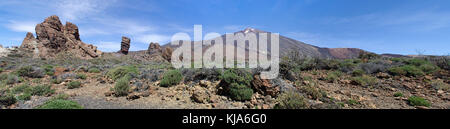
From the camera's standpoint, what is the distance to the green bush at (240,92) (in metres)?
4.84

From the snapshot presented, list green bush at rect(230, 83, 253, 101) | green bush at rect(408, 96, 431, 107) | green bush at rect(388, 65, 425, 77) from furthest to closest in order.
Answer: green bush at rect(388, 65, 425, 77)
green bush at rect(230, 83, 253, 101)
green bush at rect(408, 96, 431, 107)

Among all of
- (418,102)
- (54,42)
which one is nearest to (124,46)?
(54,42)

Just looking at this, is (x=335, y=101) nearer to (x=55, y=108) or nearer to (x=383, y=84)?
(x=383, y=84)

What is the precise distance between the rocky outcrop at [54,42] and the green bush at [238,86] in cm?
3855

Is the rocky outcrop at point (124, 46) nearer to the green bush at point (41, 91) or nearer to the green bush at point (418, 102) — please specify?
the green bush at point (41, 91)

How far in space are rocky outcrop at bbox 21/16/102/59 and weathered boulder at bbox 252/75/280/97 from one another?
3921cm

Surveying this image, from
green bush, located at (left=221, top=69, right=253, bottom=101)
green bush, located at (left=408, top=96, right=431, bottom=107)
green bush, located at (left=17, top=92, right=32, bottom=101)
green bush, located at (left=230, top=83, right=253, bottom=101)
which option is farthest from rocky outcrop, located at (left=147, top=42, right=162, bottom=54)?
green bush, located at (left=408, top=96, right=431, bottom=107)

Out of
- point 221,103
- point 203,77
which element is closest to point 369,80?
point 221,103

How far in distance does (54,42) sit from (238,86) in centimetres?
4404

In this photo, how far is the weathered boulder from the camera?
194 inches

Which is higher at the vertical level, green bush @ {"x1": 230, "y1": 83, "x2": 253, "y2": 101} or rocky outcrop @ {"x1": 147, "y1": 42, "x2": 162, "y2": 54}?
rocky outcrop @ {"x1": 147, "y1": 42, "x2": 162, "y2": 54}

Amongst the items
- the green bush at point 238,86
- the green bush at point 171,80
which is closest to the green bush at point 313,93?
the green bush at point 238,86

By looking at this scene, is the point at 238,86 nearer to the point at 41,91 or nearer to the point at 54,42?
the point at 41,91

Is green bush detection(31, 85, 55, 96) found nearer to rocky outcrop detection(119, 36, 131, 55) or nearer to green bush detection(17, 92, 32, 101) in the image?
green bush detection(17, 92, 32, 101)
